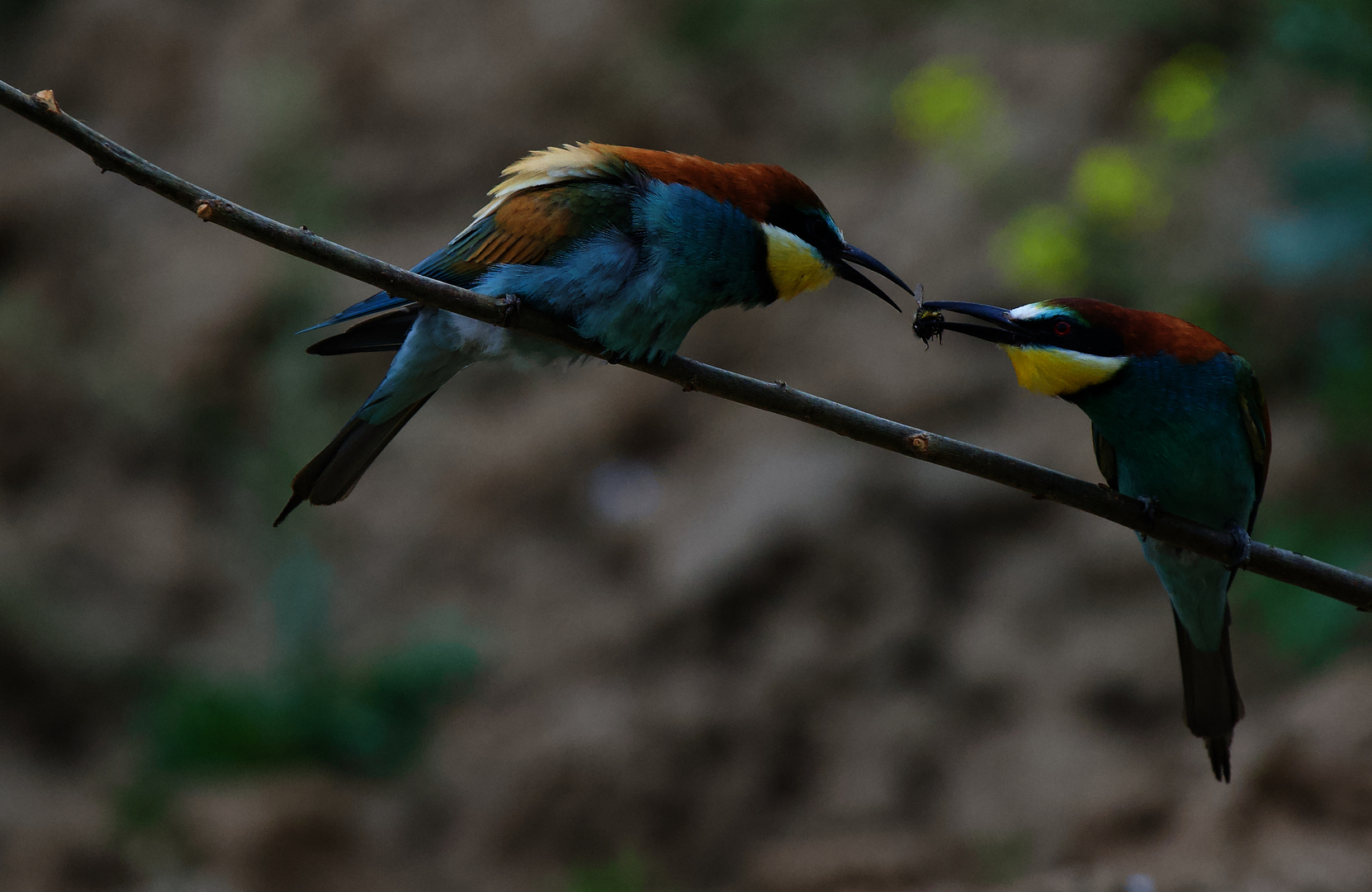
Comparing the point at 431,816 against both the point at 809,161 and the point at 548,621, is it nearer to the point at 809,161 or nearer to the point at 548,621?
the point at 548,621

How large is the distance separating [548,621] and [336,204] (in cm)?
242

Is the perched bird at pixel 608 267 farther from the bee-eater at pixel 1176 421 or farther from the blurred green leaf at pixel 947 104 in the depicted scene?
the blurred green leaf at pixel 947 104

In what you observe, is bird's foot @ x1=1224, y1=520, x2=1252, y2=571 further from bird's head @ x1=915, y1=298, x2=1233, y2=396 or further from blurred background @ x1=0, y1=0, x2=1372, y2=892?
blurred background @ x1=0, y1=0, x2=1372, y2=892

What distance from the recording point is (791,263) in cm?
221

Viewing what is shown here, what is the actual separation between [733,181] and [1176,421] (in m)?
0.98

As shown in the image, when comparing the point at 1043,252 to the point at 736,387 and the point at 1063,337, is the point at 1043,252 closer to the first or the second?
the point at 1063,337

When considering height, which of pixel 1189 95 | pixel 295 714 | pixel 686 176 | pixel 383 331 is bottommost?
pixel 295 714

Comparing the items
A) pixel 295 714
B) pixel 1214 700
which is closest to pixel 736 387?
pixel 1214 700

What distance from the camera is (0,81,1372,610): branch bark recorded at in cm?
155

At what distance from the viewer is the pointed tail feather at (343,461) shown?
84.7 inches

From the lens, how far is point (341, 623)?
508 cm

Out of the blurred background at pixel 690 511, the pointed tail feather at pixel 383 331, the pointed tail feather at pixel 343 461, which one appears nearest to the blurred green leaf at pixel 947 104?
the blurred background at pixel 690 511

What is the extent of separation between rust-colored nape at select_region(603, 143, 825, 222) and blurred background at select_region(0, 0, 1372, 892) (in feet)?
6.11

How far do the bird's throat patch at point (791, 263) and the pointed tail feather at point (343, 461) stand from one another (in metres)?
0.73
